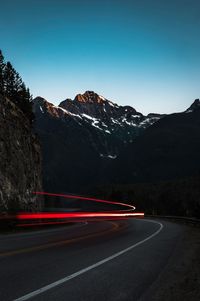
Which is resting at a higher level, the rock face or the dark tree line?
the dark tree line

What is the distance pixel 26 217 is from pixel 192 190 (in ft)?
455

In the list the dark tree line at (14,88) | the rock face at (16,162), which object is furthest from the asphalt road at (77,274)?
the dark tree line at (14,88)

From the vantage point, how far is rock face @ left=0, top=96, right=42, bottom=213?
45.4m

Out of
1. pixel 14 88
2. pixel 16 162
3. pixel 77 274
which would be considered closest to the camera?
pixel 77 274

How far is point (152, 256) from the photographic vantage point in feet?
44.7

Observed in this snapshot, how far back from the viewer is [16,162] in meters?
50.5

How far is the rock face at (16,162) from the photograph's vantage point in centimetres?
4541

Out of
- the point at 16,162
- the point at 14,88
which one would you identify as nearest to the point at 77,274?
the point at 16,162

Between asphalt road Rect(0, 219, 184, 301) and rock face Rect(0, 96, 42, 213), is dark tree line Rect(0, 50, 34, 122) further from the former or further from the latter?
asphalt road Rect(0, 219, 184, 301)

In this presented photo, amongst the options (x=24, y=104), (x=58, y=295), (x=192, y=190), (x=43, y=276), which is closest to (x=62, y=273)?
(x=43, y=276)

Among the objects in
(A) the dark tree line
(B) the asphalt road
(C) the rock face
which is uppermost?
(A) the dark tree line

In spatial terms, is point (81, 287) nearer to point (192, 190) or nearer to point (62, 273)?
point (62, 273)

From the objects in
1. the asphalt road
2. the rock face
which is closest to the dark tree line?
the rock face

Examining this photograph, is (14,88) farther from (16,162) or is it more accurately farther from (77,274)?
(77,274)
